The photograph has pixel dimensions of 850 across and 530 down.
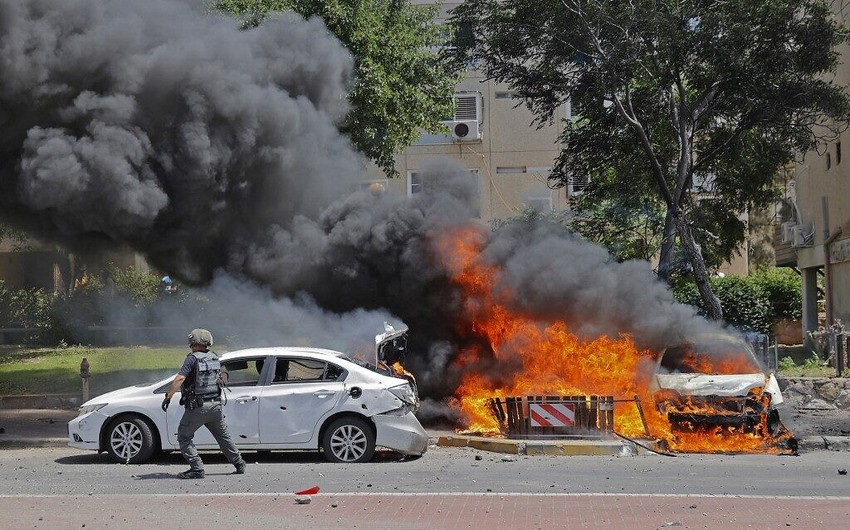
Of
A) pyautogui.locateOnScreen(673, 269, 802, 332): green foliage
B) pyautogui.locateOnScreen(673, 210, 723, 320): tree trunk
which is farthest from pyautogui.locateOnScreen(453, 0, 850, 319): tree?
pyautogui.locateOnScreen(673, 269, 802, 332): green foliage

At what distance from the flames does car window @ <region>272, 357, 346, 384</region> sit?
8.35 ft

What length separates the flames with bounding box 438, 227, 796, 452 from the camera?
488 inches

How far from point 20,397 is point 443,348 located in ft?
Result: 24.7

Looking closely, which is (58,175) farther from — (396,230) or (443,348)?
(443,348)

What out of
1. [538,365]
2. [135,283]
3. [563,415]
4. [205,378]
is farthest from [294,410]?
[135,283]

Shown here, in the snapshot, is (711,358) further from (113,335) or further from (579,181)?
(113,335)

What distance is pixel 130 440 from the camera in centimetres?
1124

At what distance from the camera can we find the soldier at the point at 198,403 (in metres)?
10.0

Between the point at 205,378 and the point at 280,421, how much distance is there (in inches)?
53.9

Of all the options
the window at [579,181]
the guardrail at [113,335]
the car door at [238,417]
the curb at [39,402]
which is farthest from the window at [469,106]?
the car door at [238,417]

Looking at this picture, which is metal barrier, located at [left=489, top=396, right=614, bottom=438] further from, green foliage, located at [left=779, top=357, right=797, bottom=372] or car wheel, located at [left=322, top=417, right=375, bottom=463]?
green foliage, located at [left=779, top=357, right=797, bottom=372]

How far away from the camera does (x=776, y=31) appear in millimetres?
17625

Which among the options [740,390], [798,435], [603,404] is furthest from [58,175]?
[798,435]

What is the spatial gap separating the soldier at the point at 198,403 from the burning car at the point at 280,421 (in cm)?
93
